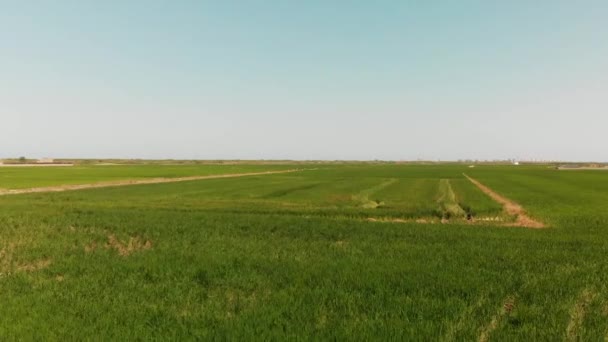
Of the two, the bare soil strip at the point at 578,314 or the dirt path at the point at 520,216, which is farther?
the dirt path at the point at 520,216

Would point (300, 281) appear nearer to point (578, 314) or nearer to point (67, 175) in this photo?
point (578, 314)

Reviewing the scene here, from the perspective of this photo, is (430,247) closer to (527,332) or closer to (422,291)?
(422,291)

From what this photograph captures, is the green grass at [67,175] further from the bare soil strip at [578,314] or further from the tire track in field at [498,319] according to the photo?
the bare soil strip at [578,314]

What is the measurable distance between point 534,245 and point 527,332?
9.17 m

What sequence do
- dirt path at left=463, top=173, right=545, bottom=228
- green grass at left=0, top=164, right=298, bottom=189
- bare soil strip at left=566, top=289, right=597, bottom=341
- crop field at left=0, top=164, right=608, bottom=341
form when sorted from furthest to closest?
green grass at left=0, top=164, right=298, bottom=189
dirt path at left=463, top=173, right=545, bottom=228
crop field at left=0, top=164, right=608, bottom=341
bare soil strip at left=566, top=289, right=597, bottom=341

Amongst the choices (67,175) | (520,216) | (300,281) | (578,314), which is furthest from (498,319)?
(67,175)

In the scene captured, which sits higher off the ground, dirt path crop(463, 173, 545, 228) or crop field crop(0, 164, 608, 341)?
crop field crop(0, 164, 608, 341)

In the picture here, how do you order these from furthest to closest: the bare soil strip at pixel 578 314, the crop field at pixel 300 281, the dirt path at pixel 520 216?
the dirt path at pixel 520 216 < the crop field at pixel 300 281 < the bare soil strip at pixel 578 314

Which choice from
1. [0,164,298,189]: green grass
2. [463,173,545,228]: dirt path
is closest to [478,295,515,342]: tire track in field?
[463,173,545,228]: dirt path

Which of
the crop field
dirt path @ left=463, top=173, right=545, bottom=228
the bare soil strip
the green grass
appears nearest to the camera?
the bare soil strip

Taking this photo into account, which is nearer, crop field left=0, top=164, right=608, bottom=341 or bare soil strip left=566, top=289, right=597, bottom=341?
bare soil strip left=566, top=289, right=597, bottom=341

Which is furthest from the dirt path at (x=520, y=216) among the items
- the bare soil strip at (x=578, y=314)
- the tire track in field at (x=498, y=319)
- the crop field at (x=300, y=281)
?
the tire track in field at (x=498, y=319)

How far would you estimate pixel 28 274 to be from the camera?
1109 cm

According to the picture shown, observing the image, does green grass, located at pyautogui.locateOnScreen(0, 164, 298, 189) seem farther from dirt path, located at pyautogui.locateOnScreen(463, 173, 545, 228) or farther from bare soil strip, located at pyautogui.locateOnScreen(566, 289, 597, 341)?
bare soil strip, located at pyautogui.locateOnScreen(566, 289, 597, 341)
